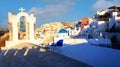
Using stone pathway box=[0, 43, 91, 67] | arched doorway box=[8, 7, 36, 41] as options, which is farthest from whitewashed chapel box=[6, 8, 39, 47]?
stone pathway box=[0, 43, 91, 67]

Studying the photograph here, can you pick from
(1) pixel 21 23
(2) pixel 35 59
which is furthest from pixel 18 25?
(2) pixel 35 59

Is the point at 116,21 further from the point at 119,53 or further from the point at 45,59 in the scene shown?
the point at 119,53

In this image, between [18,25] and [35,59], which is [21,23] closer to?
Answer: [18,25]

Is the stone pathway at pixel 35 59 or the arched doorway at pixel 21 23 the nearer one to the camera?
the stone pathway at pixel 35 59

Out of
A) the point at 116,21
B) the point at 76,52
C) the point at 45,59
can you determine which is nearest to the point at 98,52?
the point at 76,52

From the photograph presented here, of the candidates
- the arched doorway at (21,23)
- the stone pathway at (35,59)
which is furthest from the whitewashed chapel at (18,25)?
the stone pathway at (35,59)

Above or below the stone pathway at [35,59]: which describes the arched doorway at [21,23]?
above

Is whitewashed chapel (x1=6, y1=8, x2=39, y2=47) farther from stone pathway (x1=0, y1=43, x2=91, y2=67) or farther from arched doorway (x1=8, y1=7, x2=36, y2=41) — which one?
stone pathway (x1=0, y1=43, x2=91, y2=67)

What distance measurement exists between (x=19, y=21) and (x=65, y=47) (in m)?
12.5

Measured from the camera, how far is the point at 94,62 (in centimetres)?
1436

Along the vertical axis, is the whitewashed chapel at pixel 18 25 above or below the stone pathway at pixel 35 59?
above

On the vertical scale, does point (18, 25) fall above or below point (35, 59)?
above

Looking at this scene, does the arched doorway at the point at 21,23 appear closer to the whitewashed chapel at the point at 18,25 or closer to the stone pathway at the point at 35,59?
the whitewashed chapel at the point at 18,25

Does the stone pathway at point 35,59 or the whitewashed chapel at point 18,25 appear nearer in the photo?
the stone pathway at point 35,59
